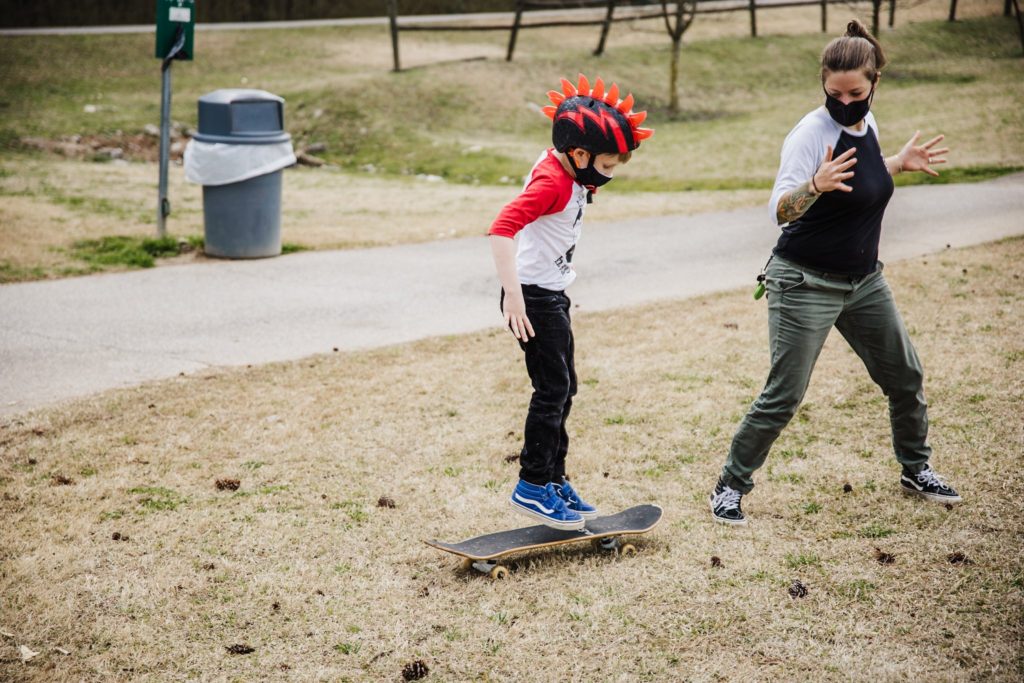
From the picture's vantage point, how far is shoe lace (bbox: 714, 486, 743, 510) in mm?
→ 4562

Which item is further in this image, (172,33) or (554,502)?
(172,33)

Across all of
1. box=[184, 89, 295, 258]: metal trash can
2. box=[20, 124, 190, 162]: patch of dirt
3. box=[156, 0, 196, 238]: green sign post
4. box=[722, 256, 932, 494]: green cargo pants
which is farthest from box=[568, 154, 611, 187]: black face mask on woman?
box=[20, 124, 190, 162]: patch of dirt

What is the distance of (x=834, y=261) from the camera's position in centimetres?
422

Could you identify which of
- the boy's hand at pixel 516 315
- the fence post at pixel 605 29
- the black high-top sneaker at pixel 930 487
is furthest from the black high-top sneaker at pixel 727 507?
the fence post at pixel 605 29

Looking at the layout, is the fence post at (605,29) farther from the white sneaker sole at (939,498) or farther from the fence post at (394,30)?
the white sneaker sole at (939,498)

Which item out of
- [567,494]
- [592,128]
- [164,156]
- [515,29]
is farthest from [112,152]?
[592,128]

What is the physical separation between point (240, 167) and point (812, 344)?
697 centimetres

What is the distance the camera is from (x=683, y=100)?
25.2 meters

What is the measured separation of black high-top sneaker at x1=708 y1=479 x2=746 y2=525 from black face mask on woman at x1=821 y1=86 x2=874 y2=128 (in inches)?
67.4

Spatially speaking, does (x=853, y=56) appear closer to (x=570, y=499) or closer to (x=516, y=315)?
(x=516, y=315)

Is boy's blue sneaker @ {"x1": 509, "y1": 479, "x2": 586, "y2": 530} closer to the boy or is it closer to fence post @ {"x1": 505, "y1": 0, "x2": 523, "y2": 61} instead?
the boy

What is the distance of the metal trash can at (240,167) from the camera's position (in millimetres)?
9680

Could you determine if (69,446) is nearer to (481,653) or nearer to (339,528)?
(339,528)

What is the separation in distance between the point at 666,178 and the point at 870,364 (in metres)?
13.1
